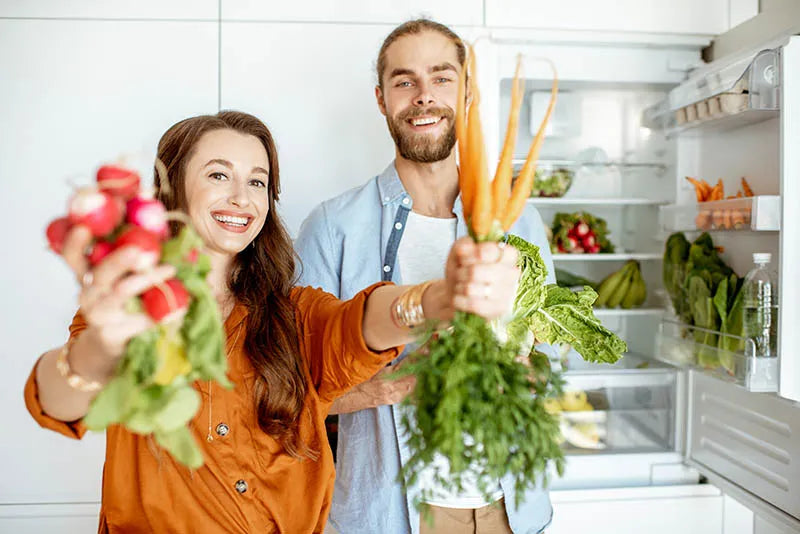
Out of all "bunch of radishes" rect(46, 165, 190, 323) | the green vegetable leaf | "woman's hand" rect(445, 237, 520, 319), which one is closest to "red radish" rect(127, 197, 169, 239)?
"bunch of radishes" rect(46, 165, 190, 323)

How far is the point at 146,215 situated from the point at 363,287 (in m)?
0.96

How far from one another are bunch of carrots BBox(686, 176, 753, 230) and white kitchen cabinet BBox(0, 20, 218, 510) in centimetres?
153

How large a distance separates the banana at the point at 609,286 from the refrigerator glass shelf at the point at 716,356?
23cm

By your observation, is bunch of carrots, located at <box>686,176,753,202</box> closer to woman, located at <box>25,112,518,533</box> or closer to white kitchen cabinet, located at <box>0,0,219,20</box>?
woman, located at <box>25,112,518,533</box>

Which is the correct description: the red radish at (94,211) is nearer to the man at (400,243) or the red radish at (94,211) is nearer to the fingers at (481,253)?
the fingers at (481,253)

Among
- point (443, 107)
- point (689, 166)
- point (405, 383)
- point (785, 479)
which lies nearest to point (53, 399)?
point (405, 383)

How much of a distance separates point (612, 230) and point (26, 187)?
78.6 inches

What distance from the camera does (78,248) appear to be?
0.68 metres

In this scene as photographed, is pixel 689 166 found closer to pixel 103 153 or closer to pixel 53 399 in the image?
pixel 103 153

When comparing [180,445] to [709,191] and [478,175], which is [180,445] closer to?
[478,175]

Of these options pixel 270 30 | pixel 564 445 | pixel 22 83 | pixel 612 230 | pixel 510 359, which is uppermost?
pixel 270 30

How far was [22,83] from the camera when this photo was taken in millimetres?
2061

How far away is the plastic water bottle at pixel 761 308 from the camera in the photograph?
6.00 feet

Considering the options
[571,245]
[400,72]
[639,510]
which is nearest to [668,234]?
[571,245]
